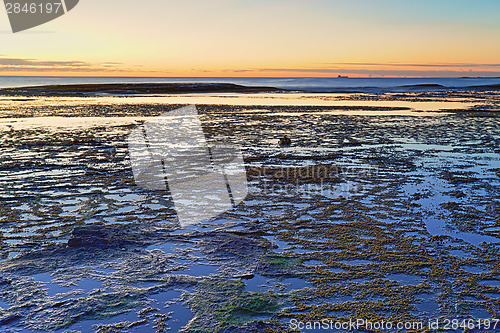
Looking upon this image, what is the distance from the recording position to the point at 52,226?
303 inches

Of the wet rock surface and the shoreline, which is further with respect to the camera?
the shoreline

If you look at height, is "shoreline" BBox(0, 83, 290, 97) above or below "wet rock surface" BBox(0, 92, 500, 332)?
above

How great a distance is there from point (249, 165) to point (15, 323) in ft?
30.0

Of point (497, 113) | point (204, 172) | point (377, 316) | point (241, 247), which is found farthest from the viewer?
point (497, 113)

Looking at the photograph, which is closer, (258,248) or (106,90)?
(258,248)

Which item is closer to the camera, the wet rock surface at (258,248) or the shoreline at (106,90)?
the wet rock surface at (258,248)

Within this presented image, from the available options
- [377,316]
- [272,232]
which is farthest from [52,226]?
[377,316]

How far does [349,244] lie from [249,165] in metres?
6.63

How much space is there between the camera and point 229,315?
4883 mm

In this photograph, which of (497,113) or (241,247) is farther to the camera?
(497,113)

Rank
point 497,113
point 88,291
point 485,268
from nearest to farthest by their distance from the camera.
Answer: point 88,291 → point 485,268 → point 497,113

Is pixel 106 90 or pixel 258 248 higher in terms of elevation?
pixel 106 90

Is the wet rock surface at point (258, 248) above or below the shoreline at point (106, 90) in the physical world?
below

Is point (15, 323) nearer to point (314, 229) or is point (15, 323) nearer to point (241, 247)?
point (241, 247)
